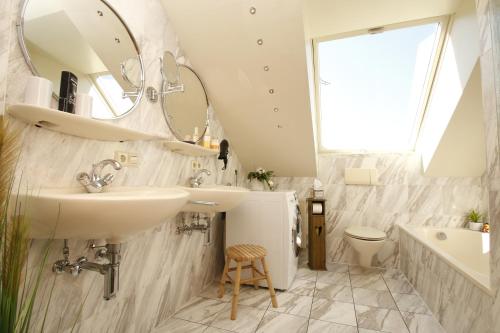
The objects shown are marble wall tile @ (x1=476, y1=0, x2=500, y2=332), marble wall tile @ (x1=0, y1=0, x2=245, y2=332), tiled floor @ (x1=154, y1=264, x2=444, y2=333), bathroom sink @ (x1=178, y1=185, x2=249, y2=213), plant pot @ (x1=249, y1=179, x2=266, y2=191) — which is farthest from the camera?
plant pot @ (x1=249, y1=179, x2=266, y2=191)

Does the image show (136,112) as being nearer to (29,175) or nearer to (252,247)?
(29,175)

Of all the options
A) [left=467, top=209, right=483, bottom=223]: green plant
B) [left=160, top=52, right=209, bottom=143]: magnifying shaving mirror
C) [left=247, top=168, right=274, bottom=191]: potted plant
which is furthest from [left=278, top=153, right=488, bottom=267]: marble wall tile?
[left=160, top=52, right=209, bottom=143]: magnifying shaving mirror

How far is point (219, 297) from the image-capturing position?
2086 mm

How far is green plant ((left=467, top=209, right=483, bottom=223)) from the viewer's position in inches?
101

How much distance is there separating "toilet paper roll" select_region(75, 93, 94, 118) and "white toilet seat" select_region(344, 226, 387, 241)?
2.56 metres

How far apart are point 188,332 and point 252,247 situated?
30.0 inches

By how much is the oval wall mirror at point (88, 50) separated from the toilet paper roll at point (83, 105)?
0.12 metres

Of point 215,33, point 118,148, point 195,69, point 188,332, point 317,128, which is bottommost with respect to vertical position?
point 188,332

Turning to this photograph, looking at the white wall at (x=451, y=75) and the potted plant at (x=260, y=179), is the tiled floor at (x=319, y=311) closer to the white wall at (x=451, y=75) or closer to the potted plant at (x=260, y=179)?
the potted plant at (x=260, y=179)

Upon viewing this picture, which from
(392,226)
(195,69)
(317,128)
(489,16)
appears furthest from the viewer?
(317,128)

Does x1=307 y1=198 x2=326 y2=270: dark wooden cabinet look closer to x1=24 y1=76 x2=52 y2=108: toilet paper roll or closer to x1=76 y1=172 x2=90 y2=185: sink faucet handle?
x1=76 y1=172 x2=90 y2=185: sink faucet handle

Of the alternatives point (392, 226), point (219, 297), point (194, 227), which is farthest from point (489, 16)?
point (219, 297)

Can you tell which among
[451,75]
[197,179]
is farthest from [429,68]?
[197,179]

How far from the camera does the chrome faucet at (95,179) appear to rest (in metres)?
1.13
